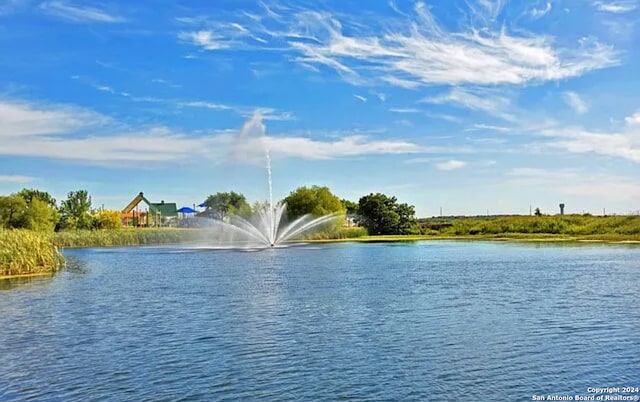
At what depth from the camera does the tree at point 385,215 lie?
11450 centimetres

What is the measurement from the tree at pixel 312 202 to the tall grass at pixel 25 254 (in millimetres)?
64223

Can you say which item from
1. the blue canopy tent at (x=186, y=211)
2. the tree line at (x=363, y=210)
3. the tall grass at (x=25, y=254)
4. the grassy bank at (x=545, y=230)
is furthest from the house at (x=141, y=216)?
the tall grass at (x=25, y=254)

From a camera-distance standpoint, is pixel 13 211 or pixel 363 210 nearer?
pixel 13 211

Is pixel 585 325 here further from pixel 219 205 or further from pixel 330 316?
pixel 219 205

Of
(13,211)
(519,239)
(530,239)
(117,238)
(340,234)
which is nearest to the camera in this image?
(530,239)

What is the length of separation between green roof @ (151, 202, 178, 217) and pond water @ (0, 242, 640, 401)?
13119 cm

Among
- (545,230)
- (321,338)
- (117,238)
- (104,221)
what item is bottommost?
(321,338)

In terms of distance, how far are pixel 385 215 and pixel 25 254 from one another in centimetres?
7867

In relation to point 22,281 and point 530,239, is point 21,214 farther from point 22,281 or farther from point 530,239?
point 530,239

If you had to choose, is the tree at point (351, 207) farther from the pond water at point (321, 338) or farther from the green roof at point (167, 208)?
the pond water at point (321, 338)

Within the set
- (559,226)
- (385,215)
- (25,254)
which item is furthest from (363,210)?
(25,254)

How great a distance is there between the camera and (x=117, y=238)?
91500 mm

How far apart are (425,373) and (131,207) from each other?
143832 millimetres

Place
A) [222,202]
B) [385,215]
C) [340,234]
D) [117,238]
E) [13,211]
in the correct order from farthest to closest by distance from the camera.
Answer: [222,202] < [385,215] < [340,234] < [13,211] < [117,238]
